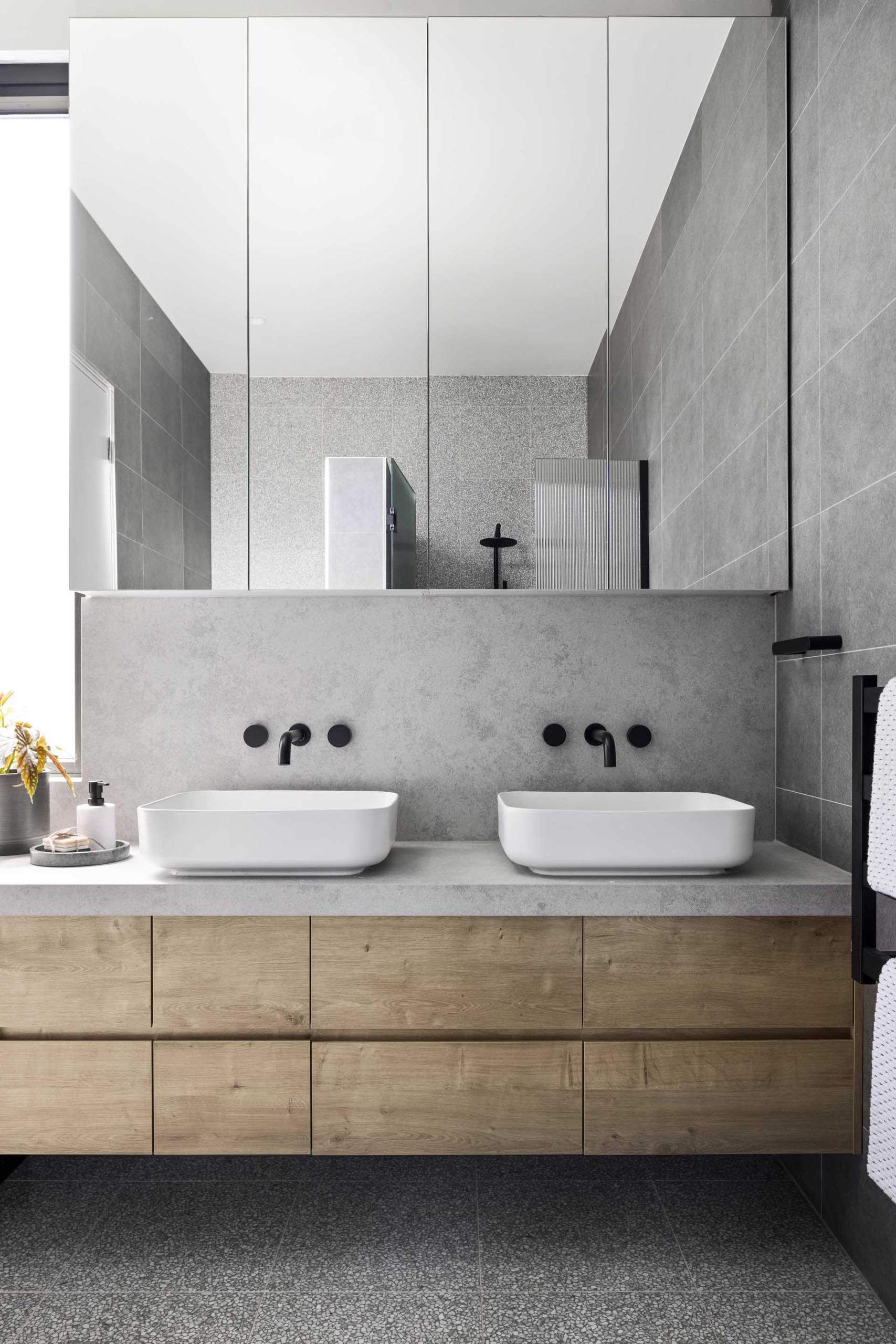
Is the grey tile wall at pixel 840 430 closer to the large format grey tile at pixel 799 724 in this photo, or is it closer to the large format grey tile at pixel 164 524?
the large format grey tile at pixel 799 724

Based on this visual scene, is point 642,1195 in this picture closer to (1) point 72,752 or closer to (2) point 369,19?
(1) point 72,752

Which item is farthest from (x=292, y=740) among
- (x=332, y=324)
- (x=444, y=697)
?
(x=332, y=324)

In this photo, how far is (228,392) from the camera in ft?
7.33

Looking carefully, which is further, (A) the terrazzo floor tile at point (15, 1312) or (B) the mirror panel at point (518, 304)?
(B) the mirror panel at point (518, 304)

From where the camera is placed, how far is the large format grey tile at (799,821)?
2.01 meters

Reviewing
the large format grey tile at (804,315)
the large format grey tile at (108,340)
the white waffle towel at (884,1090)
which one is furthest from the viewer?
the large format grey tile at (108,340)

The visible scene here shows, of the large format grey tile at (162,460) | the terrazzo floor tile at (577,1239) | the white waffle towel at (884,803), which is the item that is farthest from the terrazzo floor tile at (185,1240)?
the large format grey tile at (162,460)

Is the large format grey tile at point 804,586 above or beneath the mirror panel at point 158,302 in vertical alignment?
beneath

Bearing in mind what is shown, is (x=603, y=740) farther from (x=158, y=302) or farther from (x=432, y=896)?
(x=158, y=302)

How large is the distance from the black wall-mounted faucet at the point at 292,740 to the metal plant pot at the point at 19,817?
0.60m

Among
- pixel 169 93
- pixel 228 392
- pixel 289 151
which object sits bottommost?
pixel 228 392

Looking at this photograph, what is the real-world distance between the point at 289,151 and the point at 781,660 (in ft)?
6.08

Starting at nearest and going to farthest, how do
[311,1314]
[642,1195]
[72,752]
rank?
[311,1314]
[642,1195]
[72,752]

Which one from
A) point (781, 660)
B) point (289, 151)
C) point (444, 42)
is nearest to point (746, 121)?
point (444, 42)
